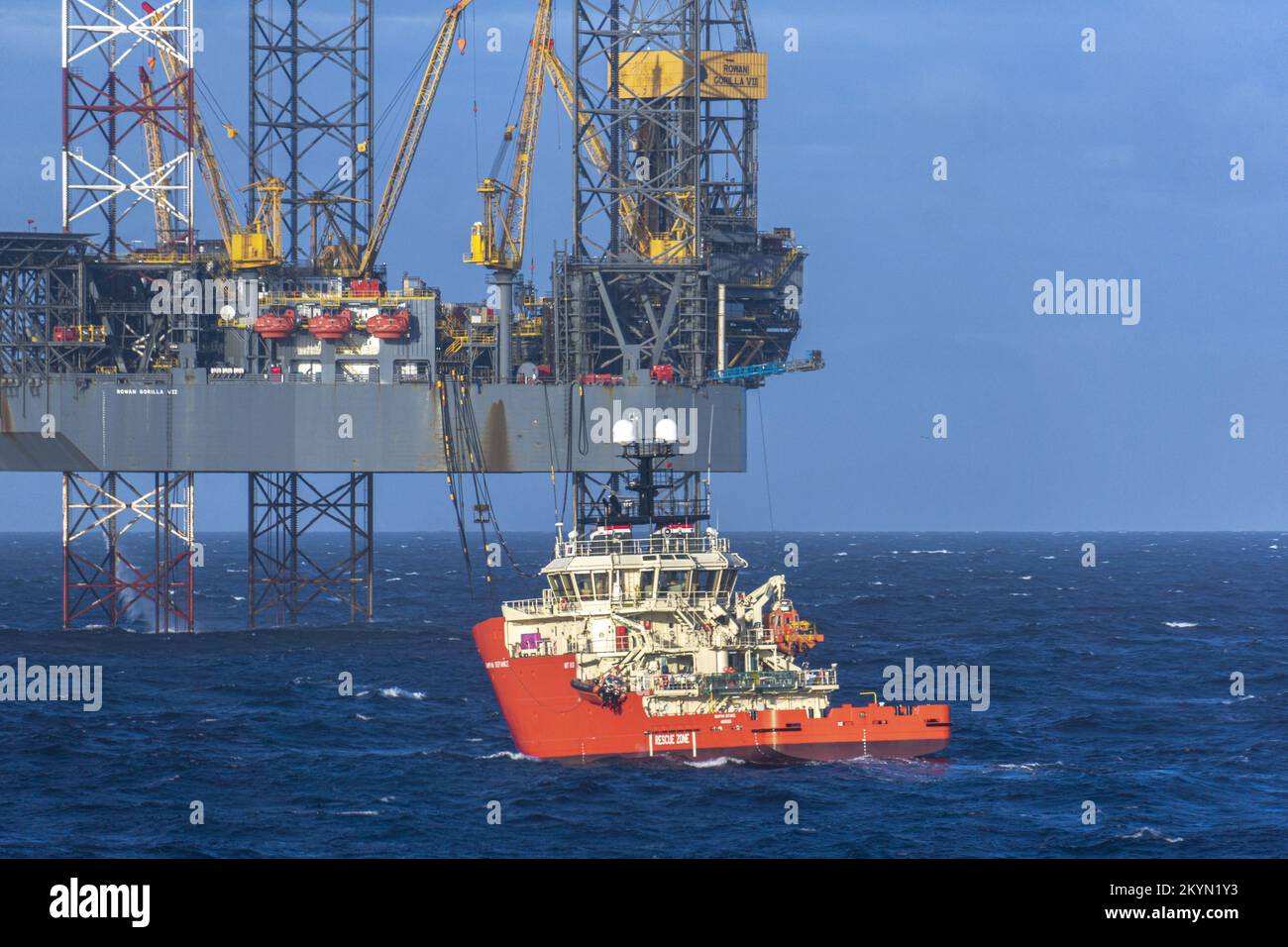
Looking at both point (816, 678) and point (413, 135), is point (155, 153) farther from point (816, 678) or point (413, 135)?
point (816, 678)

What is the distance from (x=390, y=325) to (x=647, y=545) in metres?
28.2

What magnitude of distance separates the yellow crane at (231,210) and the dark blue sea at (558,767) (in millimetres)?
17331

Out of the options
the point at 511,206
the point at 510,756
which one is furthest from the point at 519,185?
the point at 510,756

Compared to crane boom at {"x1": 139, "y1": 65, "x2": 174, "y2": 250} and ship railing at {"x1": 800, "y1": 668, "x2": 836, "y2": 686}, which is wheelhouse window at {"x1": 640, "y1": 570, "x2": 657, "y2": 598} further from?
crane boom at {"x1": 139, "y1": 65, "x2": 174, "y2": 250}

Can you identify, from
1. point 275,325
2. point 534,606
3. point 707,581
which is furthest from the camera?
point 275,325

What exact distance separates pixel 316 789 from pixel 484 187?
1616 inches

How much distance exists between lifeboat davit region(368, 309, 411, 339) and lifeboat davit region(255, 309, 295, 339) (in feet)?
11.1

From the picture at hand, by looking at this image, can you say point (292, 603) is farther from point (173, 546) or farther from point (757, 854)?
point (173, 546)

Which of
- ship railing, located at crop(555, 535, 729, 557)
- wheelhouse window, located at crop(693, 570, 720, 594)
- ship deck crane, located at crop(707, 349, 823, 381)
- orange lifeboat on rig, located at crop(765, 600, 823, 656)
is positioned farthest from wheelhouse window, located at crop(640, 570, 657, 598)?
ship deck crane, located at crop(707, 349, 823, 381)

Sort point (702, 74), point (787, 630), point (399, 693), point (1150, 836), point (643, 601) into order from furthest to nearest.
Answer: point (702, 74) < point (399, 693) < point (643, 601) < point (787, 630) < point (1150, 836)

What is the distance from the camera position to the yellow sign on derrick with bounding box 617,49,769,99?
7900 centimetres

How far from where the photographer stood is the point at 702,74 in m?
80.9
